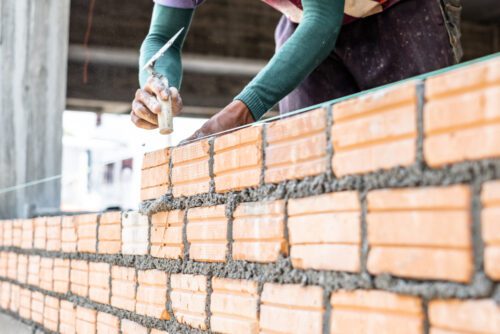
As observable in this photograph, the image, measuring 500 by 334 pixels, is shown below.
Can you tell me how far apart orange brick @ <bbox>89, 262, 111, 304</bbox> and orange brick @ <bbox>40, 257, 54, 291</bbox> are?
467 millimetres

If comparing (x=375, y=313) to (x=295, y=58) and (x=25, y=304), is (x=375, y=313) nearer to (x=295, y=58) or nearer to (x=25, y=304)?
(x=295, y=58)

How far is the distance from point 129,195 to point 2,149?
5.71 m

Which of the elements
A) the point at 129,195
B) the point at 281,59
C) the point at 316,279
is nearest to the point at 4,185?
the point at 281,59

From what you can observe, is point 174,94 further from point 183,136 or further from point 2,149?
point 2,149

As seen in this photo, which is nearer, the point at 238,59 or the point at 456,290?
the point at 456,290

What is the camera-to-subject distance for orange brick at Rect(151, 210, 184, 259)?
5.27 ft

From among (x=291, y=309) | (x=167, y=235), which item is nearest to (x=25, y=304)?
(x=167, y=235)

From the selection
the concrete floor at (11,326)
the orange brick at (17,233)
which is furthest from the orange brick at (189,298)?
the orange brick at (17,233)

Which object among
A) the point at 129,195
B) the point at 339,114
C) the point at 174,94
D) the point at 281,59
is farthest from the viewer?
the point at 129,195

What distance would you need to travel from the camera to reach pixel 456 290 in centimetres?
86

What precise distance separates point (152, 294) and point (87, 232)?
56 cm

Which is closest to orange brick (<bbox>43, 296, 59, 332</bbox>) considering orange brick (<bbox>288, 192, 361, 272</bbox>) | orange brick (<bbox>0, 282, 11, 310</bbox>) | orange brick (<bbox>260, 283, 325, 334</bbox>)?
orange brick (<bbox>0, 282, 11, 310</bbox>)

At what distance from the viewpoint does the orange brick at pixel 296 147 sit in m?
1.14

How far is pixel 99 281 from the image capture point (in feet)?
6.88
